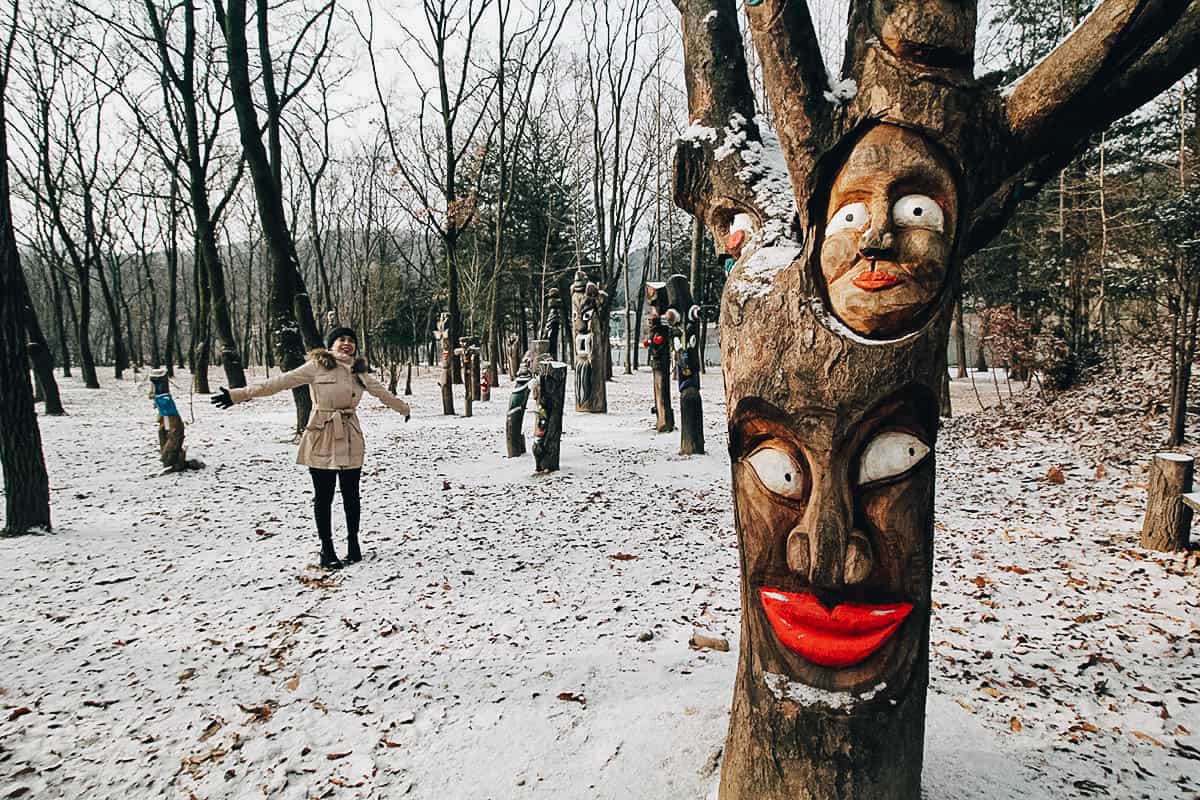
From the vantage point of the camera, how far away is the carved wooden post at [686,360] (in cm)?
925

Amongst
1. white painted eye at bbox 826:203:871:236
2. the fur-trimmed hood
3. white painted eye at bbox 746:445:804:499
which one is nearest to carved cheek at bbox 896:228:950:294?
white painted eye at bbox 826:203:871:236

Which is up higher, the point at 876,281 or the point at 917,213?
the point at 917,213

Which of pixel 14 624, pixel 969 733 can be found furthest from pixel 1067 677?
pixel 14 624

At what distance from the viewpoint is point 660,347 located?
35.4ft

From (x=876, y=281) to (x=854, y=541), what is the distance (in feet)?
2.60

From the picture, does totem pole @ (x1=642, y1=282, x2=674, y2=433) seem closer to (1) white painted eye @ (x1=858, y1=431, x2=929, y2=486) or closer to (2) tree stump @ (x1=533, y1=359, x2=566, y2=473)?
(2) tree stump @ (x1=533, y1=359, x2=566, y2=473)

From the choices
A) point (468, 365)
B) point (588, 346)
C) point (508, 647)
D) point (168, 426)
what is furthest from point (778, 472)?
point (468, 365)

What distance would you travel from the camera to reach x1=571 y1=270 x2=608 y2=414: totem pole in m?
14.0

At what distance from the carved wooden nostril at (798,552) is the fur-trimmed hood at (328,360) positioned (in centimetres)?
408

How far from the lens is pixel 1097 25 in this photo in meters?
1.74

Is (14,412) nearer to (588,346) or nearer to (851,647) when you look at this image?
(851,647)

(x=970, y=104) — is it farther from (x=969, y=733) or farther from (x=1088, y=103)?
(x=969, y=733)

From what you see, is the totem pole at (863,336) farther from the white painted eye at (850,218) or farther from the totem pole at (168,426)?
the totem pole at (168,426)

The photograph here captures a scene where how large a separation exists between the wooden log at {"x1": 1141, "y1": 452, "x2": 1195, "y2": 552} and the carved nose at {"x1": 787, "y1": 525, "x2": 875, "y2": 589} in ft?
15.6
